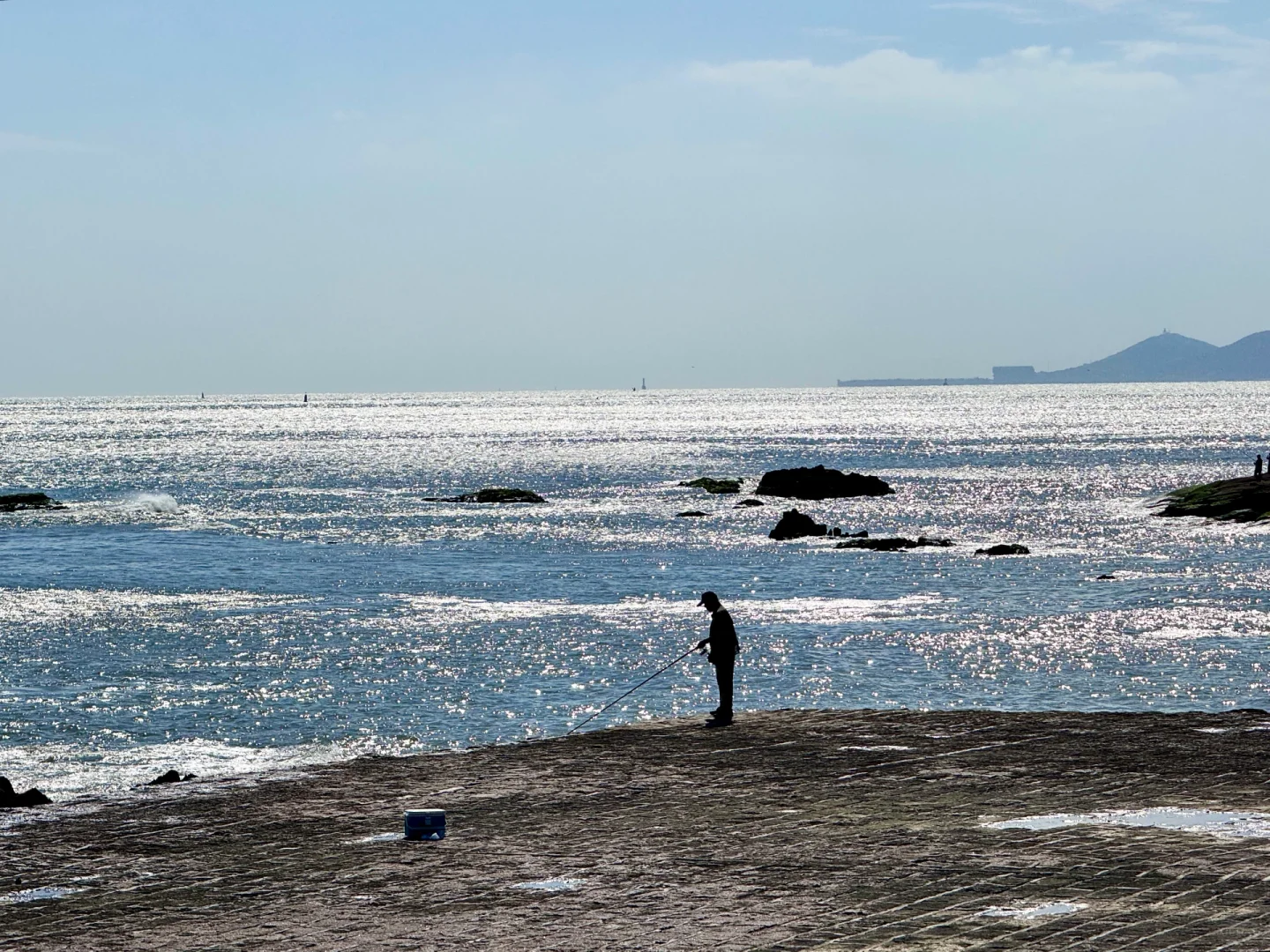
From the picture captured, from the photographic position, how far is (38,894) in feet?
41.2

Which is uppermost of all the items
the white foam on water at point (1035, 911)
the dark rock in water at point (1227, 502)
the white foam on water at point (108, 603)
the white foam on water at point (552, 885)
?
the white foam on water at point (1035, 911)

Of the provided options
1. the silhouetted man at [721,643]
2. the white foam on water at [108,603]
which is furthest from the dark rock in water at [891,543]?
the silhouetted man at [721,643]

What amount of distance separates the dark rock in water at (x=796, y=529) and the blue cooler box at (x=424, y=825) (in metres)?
53.1

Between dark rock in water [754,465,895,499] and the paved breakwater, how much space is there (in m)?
71.9

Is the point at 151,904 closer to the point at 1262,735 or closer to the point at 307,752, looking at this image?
the point at 1262,735

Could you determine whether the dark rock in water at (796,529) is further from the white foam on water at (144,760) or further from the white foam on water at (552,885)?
the white foam on water at (552,885)

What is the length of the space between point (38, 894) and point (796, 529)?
55863 millimetres

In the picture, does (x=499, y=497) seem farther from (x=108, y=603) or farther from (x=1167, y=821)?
(x=1167, y=821)

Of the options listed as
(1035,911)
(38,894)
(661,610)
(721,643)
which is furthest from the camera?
(661,610)

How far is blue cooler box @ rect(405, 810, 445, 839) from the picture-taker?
14.1 metres

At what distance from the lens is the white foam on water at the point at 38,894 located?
12.4 m

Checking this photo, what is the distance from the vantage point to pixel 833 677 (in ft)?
107

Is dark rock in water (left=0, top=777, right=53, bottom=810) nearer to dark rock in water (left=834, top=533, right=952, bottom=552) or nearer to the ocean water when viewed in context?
the ocean water

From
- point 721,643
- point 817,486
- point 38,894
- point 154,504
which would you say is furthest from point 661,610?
point 154,504
